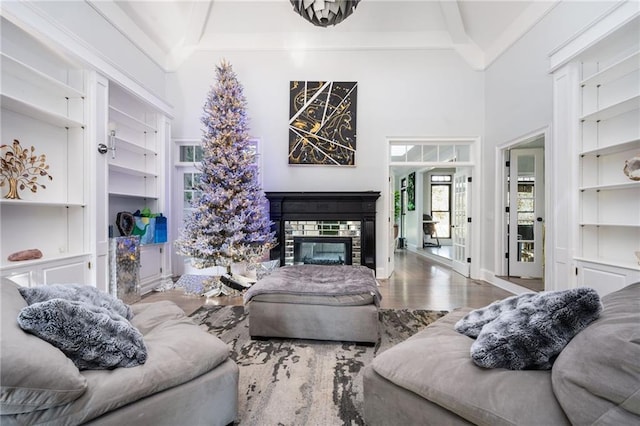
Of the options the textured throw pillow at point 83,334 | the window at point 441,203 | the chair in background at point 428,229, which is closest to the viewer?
the textured throw pillow at point 83,334

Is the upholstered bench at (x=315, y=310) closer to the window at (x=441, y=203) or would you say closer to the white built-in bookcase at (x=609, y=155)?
the white built-in bookcase at (x=609, y=155)

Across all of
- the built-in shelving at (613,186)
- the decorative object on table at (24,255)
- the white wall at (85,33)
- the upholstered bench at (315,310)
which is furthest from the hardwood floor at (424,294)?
the white wall at (85,33)

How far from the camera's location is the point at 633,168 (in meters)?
2.38

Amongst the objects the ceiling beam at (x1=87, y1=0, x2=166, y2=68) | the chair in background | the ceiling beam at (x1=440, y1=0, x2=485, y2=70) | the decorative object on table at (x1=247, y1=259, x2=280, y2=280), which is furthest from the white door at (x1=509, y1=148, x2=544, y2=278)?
the ceiling beam at (x1=87, y1=0, x2=166, y2=68)

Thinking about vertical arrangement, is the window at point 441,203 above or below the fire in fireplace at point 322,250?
above

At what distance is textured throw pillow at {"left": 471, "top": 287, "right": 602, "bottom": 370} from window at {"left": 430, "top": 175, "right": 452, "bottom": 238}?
916cm

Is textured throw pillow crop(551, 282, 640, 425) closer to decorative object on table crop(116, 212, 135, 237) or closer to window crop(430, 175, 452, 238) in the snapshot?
decorative object on table crop(116, 212, 135, 237)

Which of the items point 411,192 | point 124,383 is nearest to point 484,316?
point 124,383

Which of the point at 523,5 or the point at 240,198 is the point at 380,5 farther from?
the point at 240,198

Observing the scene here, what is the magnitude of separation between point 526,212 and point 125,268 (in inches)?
233

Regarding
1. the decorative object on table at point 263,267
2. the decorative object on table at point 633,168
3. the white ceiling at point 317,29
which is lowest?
the decorative object on table at point 263,267

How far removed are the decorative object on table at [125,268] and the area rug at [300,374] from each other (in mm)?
1309

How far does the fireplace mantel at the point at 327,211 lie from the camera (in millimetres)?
4641

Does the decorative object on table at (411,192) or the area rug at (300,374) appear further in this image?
the decorative object on table at (411,192)
